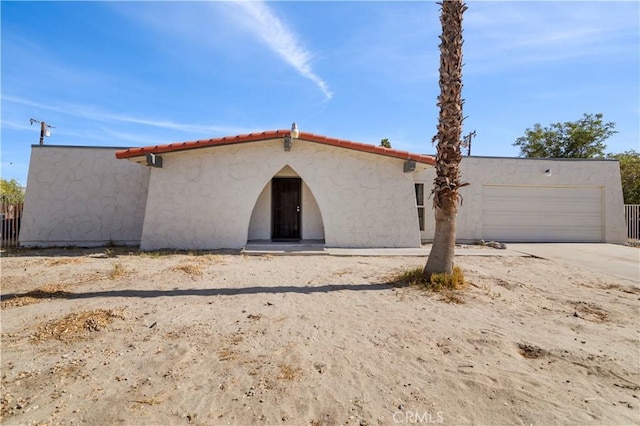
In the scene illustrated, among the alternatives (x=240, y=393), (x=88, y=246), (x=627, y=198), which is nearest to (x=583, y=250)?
(x=627, y=198)

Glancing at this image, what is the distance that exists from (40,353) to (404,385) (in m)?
3.88

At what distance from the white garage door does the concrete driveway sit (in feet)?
5.81

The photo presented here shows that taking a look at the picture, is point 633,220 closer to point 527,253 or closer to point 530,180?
point 530,180

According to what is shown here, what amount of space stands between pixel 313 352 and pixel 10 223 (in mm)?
14460

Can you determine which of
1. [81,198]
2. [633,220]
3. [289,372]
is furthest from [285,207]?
[633,220]

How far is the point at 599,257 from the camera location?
10.3 meters

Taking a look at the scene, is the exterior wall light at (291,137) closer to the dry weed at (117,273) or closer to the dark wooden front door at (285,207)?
the dark wooden front door at (285,207)

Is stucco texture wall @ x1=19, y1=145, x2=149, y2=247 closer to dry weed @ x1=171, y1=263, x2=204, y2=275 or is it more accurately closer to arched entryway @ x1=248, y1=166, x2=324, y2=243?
arched entryway @ x1=248, y1=166, x2=324, y2=243

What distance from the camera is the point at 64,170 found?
475 inches

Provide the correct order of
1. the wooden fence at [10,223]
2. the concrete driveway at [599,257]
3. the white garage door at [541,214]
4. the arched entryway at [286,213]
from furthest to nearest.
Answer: the white garage door at [541,214] → the arched entryway at [286,213] → the wooden fence at [10,223] → the concrete driveway at [599,257]

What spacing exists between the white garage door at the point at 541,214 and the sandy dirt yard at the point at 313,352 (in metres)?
7.56

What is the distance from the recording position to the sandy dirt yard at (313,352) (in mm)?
2559

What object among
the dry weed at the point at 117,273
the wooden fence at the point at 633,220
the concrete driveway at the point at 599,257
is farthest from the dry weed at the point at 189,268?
the wooden fence at the point at 633,220

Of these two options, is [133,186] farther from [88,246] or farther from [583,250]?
[583,250]
